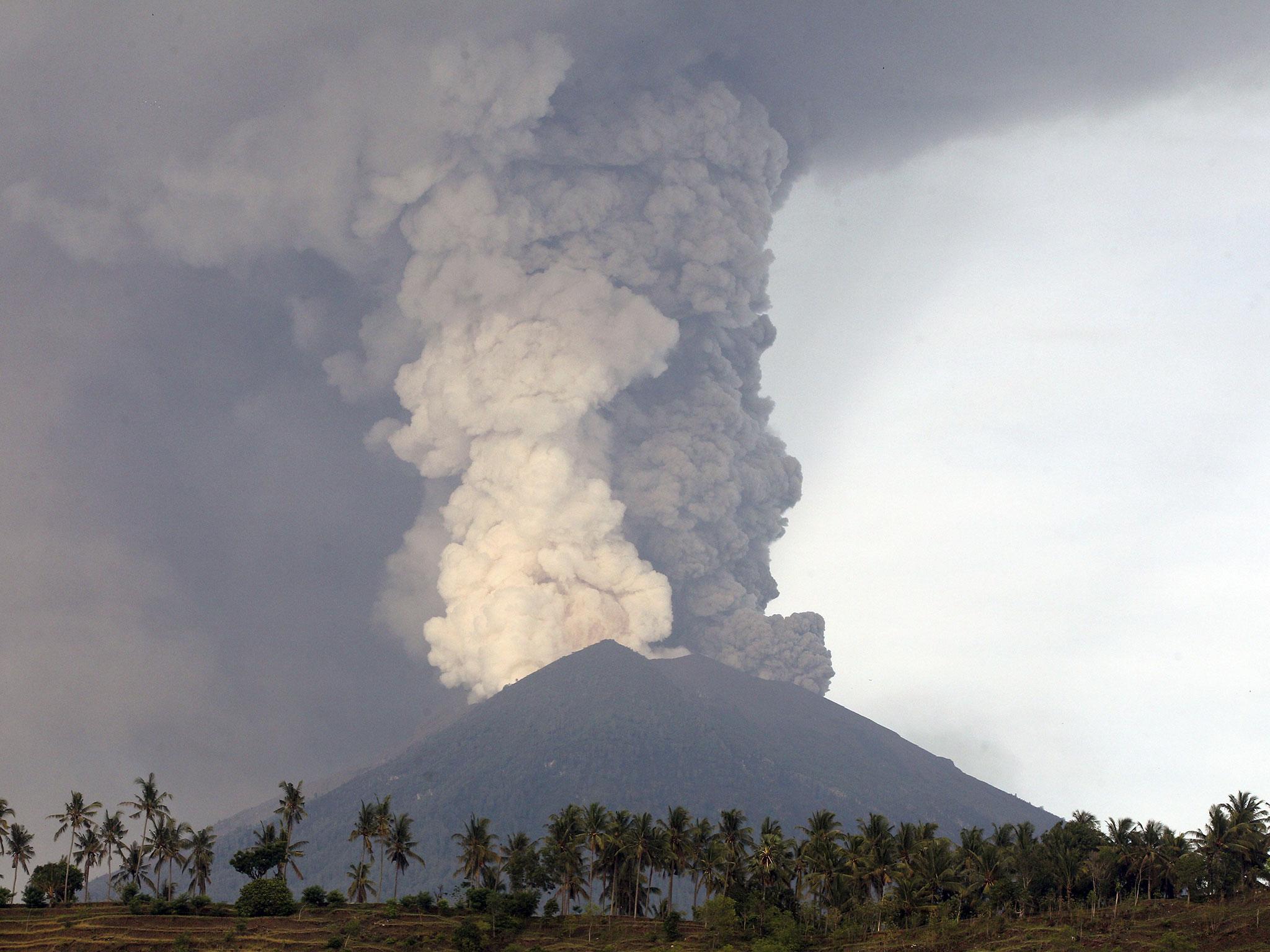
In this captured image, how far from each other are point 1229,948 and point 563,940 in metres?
48.7

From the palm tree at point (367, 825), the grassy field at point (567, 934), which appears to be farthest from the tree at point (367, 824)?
the grassy field at point (567, 934)

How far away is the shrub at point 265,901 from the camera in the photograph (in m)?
96.6

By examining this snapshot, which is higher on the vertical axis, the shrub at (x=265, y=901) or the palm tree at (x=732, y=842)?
the palm tree at (x=732, y=842)

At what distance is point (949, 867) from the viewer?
314 ft

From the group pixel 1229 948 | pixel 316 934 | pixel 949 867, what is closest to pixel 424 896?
pixel 316 934

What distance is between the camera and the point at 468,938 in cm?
9075

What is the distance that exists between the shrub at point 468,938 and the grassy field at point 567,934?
0.70 m

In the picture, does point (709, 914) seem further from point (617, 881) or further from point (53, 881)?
point (53, 881)

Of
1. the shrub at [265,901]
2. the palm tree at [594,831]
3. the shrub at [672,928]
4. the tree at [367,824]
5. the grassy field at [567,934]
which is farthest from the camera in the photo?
the tree at [367,824]

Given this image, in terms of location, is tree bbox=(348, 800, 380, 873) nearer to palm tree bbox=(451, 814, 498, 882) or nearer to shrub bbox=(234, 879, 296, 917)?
palm tree bbox=(451, 814, 498, 882)

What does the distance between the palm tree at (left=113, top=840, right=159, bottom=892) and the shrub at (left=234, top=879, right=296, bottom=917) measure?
17.1m

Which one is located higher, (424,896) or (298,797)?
(298,797)

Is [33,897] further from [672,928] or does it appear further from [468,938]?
[672,928]

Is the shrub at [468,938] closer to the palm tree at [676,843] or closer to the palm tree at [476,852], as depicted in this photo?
the palm tree at [476,852]
